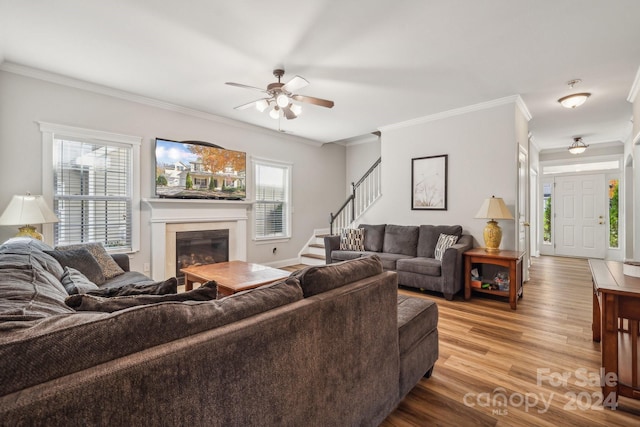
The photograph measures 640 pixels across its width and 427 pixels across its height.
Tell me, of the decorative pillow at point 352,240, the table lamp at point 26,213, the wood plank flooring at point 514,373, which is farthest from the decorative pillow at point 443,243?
the table lamp at point 26,213

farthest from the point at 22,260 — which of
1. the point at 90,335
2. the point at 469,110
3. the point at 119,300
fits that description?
the point at 469,110

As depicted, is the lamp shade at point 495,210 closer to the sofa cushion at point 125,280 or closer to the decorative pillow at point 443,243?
the decorative pillow at point 443,243

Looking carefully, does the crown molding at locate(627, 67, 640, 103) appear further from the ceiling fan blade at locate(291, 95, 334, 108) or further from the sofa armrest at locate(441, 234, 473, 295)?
the ceiling fan blade at locate(291, 95, 334, 108)

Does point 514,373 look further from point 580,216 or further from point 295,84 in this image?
point 580,216

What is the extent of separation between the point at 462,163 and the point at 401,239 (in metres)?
1.47

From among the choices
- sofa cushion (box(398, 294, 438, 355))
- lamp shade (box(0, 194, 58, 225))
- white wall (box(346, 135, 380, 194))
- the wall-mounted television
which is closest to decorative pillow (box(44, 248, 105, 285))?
lamp shade (box(0, 194, 58, 225))

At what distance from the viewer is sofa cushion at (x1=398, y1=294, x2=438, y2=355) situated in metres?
1.72

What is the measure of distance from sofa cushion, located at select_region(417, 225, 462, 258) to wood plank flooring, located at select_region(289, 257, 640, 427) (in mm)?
938

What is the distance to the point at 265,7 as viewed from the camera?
7.23ft

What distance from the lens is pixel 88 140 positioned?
3.57 metres

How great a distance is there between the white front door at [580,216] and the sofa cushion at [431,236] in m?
4.54

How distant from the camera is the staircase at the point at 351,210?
5.95 m

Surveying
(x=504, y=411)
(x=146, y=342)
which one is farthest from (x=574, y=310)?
(x=146, y=342)

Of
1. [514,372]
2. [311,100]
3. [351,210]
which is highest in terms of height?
[311,100]
